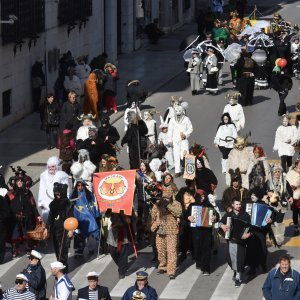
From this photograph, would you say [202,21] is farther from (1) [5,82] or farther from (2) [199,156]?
(2) [199,156]

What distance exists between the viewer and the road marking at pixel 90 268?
987 inches

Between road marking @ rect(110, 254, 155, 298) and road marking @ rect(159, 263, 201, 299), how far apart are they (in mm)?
612

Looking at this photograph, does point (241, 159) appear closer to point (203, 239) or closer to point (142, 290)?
point (203, 239)

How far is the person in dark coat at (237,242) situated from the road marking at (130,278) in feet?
5.19

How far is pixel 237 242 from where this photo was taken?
2466cm

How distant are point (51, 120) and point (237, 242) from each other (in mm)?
11572

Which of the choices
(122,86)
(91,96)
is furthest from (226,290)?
(122,86)

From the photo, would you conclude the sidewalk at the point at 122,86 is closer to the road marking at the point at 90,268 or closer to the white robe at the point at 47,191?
the white robe at the point at 47,191

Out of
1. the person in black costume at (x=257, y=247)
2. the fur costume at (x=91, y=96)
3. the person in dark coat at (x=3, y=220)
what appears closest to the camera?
the person in black costume at (x=257, y=247)

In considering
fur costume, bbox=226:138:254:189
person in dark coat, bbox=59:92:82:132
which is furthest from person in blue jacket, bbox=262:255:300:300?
person in dark coat, bbox=59:92:82:132

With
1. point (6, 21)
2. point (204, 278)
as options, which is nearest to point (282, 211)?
point (204, 278)

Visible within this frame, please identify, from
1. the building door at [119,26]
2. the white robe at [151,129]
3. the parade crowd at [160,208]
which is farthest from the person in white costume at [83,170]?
the building door at [119,26]

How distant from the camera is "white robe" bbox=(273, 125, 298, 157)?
31812 mm

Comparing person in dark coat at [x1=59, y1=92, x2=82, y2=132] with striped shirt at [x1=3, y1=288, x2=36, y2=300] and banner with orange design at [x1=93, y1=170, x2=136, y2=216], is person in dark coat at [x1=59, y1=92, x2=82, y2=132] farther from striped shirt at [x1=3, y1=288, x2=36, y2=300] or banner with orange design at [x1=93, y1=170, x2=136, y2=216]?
striped shirt at [x1=3, y1=288, x2=36, y2=300]
